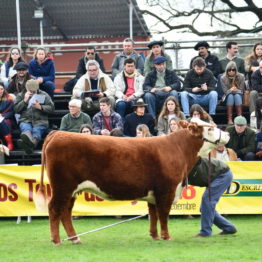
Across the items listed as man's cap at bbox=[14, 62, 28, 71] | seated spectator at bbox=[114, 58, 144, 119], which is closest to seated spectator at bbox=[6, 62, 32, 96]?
man's cap at bbox=[14, 62, 28, 71]

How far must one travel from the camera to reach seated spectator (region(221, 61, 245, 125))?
54.6 ft

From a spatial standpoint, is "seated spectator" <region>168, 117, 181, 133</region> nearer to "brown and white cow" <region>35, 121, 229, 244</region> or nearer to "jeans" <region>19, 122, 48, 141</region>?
"jeans" <region>19, 122, 48, 141</region>

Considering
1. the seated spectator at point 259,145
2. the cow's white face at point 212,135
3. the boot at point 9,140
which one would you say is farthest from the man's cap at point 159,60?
the cow's white face at point 212,135

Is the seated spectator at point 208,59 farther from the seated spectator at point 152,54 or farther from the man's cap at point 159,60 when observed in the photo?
the man's cap at point 159,60

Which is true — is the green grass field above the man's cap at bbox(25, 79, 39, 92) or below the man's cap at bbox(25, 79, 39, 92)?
below

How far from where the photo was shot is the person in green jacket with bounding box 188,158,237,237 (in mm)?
11047

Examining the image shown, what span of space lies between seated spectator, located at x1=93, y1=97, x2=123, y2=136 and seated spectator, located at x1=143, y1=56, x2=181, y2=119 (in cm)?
121

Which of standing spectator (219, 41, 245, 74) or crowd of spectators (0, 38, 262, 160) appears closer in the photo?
crowd of spectators (0, 38, 262, 160)

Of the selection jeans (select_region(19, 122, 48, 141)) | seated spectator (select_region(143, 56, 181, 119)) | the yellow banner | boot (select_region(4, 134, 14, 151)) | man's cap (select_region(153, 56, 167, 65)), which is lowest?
the yellow banner

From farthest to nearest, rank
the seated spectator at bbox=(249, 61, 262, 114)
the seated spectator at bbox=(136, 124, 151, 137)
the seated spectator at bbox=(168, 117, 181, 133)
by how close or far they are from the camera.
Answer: the seated spectator at bbox=(249, 61, 262, 114)
the seated spectator at bbox=(168, 117, 181, 133)
the seated spectator at bbox=(136, 124, 151, 137)

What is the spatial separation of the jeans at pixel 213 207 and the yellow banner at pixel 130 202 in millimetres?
2346

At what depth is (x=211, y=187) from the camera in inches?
440

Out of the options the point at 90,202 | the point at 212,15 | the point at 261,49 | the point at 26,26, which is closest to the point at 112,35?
the point at 26,26

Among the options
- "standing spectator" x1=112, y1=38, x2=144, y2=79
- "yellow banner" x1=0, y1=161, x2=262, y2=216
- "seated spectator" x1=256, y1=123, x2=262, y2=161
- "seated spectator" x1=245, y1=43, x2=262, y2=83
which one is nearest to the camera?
"yellow banner" x1=0, y1=161, x2=262, y2=216
